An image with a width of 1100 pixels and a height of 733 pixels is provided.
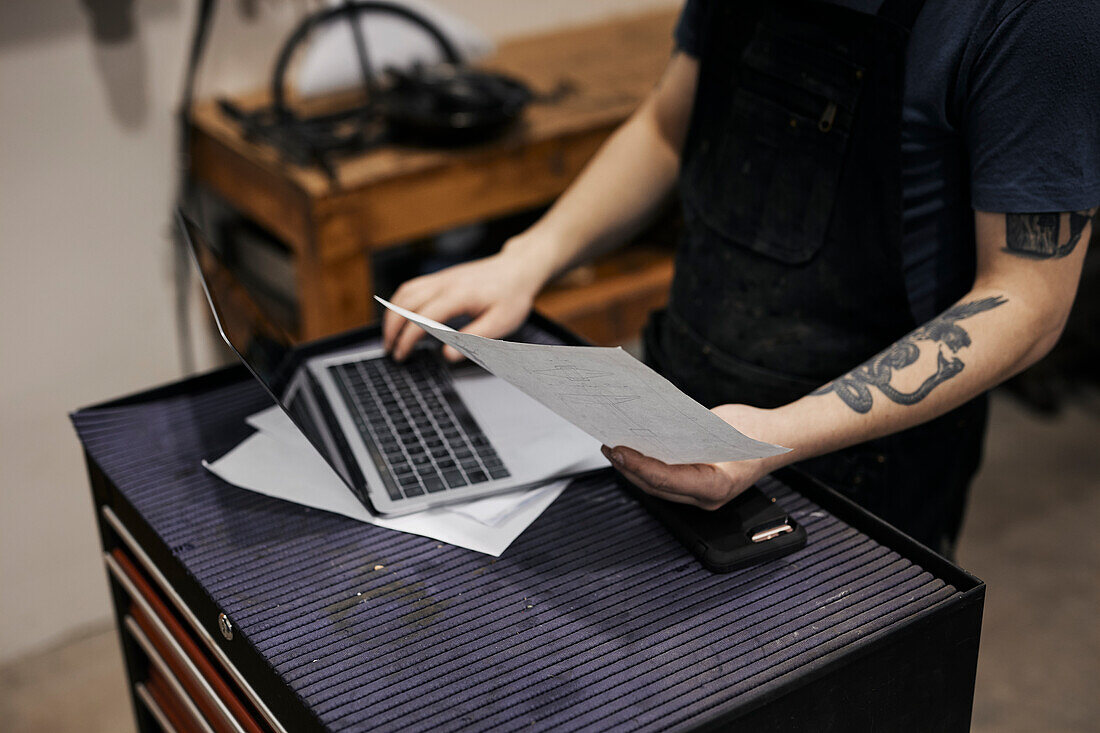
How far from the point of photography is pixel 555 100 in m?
1.94

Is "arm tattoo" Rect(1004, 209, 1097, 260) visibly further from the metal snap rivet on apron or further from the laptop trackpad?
the metal snap rivet on apron

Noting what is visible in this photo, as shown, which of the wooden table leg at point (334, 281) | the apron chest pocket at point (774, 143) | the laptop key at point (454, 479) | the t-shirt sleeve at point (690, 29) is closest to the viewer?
the laptop key at point (454, 479)

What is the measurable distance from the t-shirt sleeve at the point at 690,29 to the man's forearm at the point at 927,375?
44 centimetres

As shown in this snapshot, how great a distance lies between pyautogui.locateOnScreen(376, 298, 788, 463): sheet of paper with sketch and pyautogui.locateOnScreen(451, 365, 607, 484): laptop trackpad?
0.62 feet

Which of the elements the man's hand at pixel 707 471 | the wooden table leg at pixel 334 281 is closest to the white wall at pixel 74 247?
the wooden table leg at pixel 334 281

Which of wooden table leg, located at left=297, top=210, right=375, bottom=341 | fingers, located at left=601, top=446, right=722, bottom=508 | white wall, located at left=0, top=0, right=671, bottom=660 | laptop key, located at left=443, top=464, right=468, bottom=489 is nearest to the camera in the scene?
fingers, located at left=601, top=446, right=722, bottom=508

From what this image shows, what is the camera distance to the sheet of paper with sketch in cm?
68

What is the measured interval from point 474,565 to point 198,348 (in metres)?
1.42

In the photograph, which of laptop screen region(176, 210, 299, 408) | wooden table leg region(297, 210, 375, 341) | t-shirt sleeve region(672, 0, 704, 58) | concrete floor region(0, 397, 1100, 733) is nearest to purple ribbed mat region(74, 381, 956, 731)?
laptop screen region(176, 210, 299, 408)

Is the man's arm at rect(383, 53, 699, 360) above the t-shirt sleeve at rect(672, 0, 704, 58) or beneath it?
beneath

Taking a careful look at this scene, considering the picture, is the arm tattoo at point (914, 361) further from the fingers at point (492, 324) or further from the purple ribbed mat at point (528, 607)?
the fingers at point (492, 324)

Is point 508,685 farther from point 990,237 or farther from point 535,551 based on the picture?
point 990,237

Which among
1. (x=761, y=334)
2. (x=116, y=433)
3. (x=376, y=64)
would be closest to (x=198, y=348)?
(x=376, y=64)

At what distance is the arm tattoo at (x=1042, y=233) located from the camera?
2.73ft
